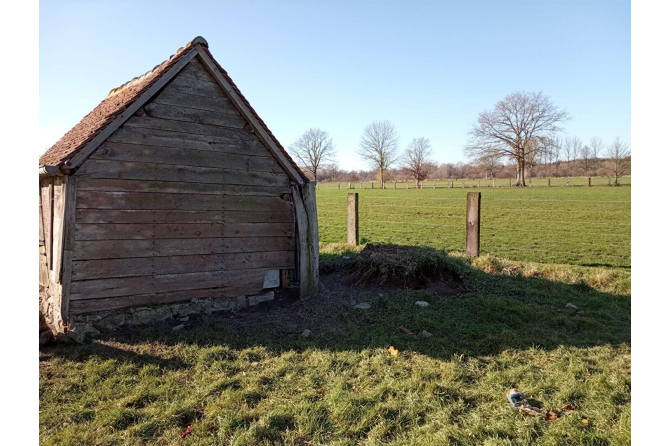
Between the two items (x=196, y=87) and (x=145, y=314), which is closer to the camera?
(x=145, y=314)

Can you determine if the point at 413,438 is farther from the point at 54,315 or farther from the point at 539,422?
the point at 54,315

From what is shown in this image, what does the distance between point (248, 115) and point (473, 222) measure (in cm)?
620

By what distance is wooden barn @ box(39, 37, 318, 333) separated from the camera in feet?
19.7

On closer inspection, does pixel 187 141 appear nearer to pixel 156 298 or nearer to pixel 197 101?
pixel 197 101

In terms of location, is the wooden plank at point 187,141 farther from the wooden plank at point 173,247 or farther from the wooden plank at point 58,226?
the wooden plank at point 173,247

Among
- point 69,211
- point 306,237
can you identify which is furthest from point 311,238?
point 69,211

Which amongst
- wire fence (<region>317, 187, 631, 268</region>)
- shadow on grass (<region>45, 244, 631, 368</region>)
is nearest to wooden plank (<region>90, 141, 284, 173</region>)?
shadow on grass (<region>45, 244, 631, 368</region>)

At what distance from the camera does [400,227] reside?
1891cm

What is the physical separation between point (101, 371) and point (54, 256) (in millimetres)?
2283

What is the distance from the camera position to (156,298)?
6547 millimetres

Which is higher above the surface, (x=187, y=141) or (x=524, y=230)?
(x=187, y=141)

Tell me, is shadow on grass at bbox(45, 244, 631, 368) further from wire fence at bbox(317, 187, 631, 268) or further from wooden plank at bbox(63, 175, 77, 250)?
wire fence at bbox(317, 187, 631, 268)

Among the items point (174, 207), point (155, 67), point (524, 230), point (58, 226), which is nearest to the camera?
point (58, 226)

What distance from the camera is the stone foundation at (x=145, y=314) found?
5.94 meters
